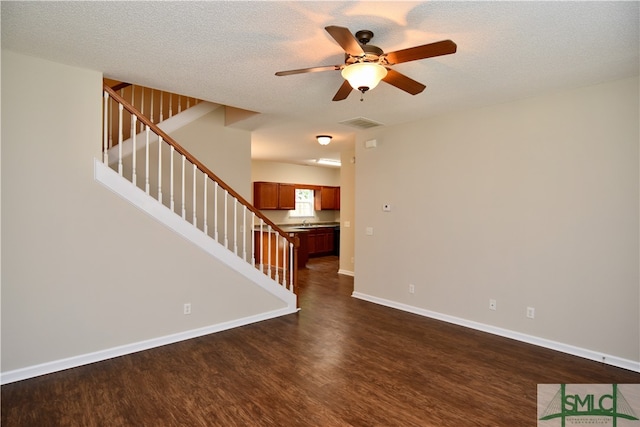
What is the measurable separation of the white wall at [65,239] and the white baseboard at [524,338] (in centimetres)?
297

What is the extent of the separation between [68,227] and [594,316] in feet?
15.8

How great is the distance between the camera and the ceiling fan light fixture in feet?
7.54

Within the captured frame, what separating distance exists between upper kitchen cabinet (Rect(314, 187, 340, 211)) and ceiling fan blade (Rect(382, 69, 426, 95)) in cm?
721

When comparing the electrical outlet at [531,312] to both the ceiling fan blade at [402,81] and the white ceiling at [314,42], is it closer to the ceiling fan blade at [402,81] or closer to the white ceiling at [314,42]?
the white ceiling at [314,42]

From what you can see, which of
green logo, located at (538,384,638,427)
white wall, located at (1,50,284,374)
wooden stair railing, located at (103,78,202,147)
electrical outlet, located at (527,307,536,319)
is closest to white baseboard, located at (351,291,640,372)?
electrical outlet, located at (527,307,536,319)

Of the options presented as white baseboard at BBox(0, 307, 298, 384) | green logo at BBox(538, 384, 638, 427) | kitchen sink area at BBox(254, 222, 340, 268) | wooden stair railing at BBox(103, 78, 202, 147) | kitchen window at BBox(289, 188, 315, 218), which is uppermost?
wooden stair railing at BBox(103, 78, 202, 147)

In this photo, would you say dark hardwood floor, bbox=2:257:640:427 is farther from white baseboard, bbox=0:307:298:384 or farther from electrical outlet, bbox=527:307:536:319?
electrical outlet, bbox=527:307:536:319

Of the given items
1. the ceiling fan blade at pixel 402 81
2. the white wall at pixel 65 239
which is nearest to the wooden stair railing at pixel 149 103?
the white wall at pixel 65 239

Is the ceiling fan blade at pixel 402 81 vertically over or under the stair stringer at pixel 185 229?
over

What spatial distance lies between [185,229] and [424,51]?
9.10 ft

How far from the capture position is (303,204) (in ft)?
32.4

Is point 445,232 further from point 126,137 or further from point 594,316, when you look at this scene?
point 126,137

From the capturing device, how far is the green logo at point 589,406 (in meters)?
2.29

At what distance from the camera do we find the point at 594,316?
3.18 metres
